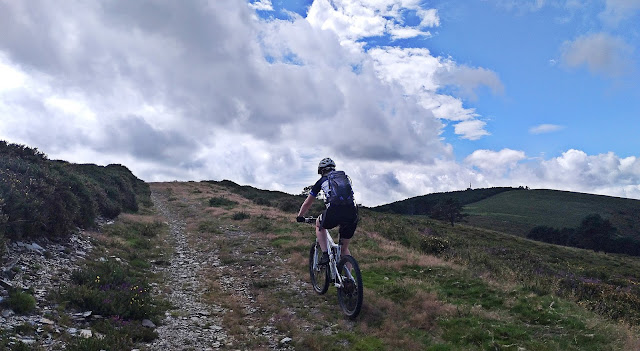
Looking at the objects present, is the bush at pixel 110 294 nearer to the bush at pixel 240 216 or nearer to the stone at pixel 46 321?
the stone at pixel 46 321

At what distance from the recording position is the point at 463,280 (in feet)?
35.5

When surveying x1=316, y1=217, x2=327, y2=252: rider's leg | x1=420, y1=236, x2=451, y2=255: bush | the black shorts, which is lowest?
x1=420, y1=236, x2=451, y2=255: bush

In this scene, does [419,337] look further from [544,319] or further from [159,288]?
[159,288]

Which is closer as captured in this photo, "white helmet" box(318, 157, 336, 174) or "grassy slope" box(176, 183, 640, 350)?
"grassy slope" box(176, 183, 640, 350)

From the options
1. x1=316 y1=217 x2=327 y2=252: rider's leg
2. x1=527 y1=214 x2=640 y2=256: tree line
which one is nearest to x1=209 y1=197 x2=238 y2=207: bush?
x1=316 y1=217 x2=327 y2=252: rider's leg

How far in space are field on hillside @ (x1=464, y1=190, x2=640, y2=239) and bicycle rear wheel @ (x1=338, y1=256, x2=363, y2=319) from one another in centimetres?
10153

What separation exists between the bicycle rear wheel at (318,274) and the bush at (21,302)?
20.1ft

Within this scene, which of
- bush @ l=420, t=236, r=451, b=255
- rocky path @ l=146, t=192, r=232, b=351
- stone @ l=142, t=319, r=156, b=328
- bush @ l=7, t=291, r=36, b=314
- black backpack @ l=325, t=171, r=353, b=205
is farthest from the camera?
bush @ l=420, t=236, r=451, b=255

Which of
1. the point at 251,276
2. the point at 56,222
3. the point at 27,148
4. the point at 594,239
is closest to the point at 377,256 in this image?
the point at 251,276

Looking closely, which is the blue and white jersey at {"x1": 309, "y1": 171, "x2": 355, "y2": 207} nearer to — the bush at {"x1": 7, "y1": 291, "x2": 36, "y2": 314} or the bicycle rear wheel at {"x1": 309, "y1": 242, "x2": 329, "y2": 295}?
the bicycle rear wheel at {"x1": 309, "y1": 242, "x2": 329, "y2": 295}

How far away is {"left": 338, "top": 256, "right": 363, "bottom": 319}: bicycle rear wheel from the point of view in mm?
7770

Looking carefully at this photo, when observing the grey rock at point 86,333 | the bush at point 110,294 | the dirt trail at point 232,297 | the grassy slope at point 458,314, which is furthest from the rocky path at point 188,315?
the grassy slope at point 458,314

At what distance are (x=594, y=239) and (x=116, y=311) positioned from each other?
310ft

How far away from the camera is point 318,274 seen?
10180 mm
